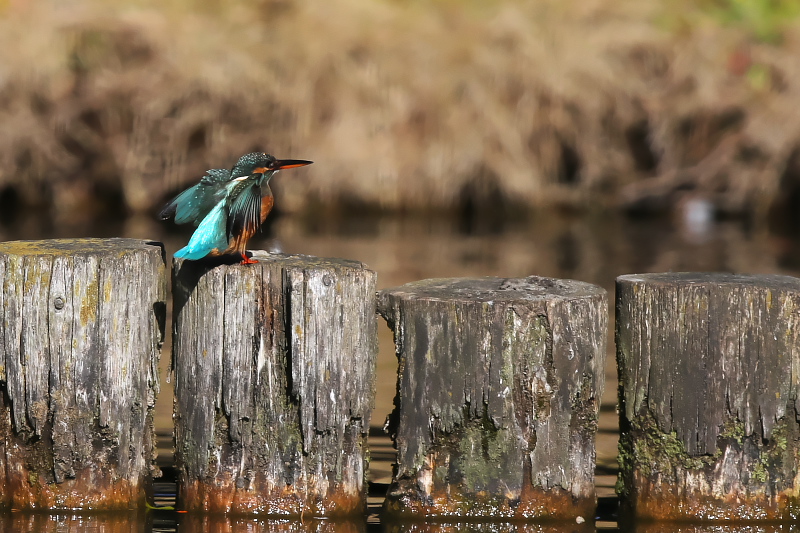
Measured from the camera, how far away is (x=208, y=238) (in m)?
3.06

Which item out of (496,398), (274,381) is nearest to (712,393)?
(496,398)

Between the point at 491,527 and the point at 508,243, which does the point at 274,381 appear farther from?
the point at 508,243

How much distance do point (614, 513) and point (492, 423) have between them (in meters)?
0.54

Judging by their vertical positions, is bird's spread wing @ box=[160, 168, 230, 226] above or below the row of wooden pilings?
above

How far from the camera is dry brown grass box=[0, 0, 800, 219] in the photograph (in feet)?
35.3

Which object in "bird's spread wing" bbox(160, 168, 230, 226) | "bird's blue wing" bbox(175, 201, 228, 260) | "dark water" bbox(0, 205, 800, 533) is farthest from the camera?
"dark water" bbox(0, 205, 800, 533)

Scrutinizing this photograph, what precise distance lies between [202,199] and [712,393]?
4.84ft

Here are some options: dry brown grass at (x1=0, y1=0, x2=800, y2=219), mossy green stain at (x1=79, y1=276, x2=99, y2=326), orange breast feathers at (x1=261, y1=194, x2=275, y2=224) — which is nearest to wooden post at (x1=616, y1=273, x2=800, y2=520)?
orange breast feathers at (x1=261, y1=194, x2=275, y2=224)

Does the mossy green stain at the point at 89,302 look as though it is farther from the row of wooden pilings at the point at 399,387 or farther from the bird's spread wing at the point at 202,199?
the bird's spread wing at the point at 202,199

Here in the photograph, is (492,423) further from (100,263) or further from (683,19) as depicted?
(683,19)

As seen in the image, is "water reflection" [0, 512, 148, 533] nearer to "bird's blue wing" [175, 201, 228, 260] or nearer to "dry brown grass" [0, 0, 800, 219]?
"bird's blue wing" [175, 201, 228, 260]

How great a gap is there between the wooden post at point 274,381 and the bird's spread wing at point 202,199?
165 millimetres

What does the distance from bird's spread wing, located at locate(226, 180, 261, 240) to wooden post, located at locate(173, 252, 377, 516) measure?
99 millimetres

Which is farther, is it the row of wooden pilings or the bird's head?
the bird's head
